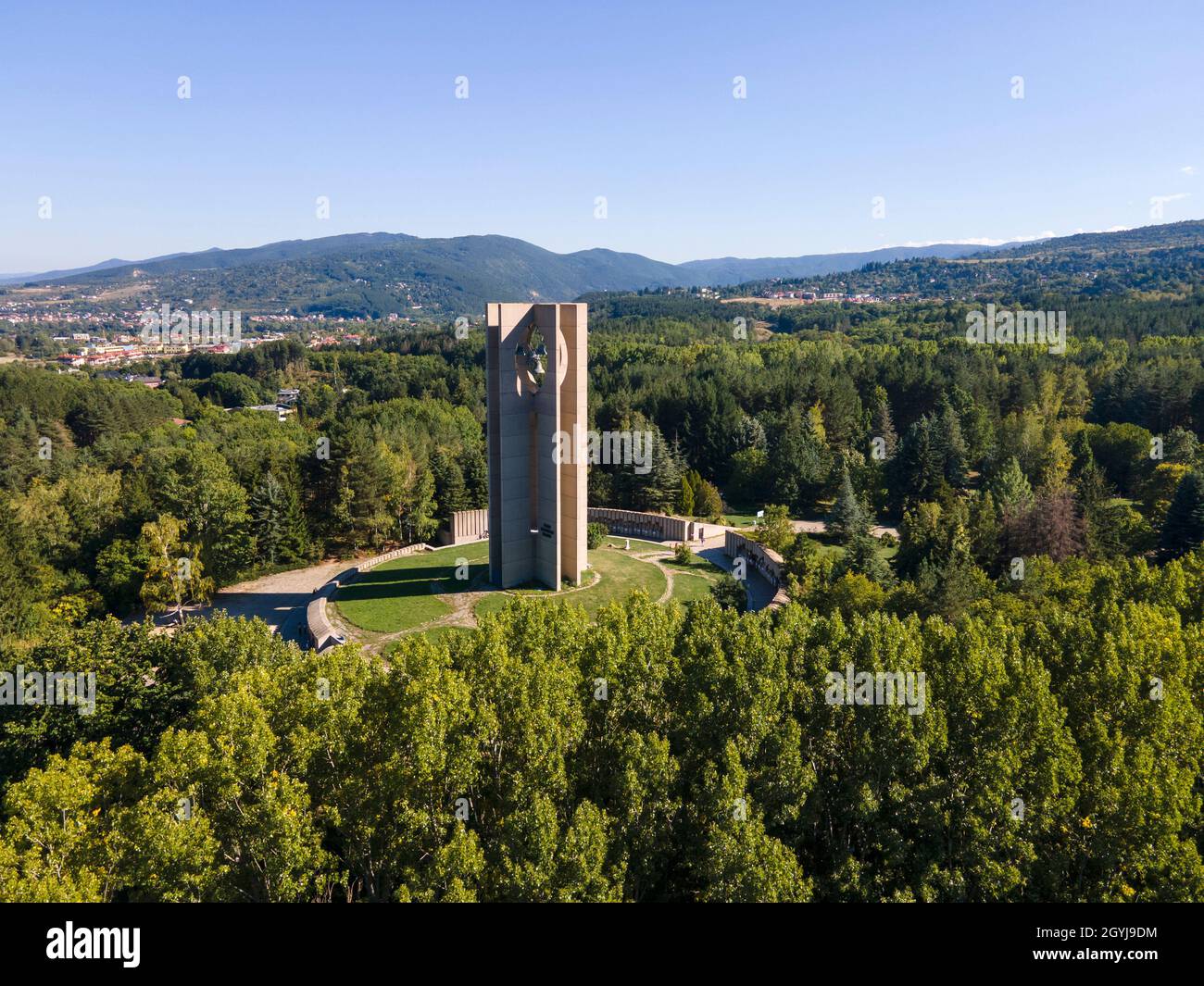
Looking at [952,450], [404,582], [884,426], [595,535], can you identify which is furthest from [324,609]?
[884,426]

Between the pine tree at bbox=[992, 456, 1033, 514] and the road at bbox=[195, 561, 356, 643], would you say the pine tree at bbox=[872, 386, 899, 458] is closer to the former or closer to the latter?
the pine tree at bbox=[992, 456, 1033, 514]

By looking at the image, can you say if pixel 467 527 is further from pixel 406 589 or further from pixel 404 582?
pixel 406 589

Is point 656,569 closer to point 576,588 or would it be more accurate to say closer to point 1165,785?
point 576,588

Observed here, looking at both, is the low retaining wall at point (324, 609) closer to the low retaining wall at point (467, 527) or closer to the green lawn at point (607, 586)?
the low retaining wall at point (467, 527)

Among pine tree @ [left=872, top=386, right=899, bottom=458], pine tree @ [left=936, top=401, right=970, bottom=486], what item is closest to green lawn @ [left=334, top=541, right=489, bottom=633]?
pine tree @ [left=936, top=401, right=970, bottom=486]

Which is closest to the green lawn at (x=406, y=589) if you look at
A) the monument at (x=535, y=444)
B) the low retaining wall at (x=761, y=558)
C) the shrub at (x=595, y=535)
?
the monument at (x=535, y=444)
